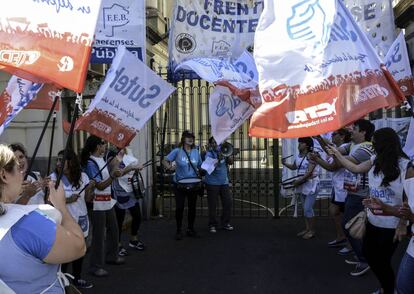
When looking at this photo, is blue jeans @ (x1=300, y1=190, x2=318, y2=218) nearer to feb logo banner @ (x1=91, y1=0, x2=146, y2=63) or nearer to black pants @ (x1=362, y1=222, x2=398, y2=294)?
black pants @ (x1=362, y1=222, x2=398, y2=294)

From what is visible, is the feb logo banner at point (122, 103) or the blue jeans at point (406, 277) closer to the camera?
the blue jeans at point (406, 277)

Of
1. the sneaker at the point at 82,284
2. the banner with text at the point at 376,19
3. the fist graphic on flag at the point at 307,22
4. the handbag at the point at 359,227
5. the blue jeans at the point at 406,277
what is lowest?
the sneaker at the point at 82,284

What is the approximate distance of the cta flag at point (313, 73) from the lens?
3.38 meters

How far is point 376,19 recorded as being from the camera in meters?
8.09

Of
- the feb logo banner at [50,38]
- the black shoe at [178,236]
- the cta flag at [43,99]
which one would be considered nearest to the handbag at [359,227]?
the feb logo banner at [50,38]

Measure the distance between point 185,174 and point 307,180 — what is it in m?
1.96

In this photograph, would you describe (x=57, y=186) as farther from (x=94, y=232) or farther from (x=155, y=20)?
(x=155, y=20)

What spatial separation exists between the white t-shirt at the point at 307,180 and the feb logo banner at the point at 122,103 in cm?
358

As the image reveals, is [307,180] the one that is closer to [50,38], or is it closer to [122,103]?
[122,103]

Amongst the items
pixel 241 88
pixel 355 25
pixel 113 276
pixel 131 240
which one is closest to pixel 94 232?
pixel 113 276

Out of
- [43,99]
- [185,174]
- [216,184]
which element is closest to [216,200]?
[216,184]

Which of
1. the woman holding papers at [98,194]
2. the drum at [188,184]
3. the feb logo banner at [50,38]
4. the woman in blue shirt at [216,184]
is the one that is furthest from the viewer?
the woman in blue shirt at [216,184]

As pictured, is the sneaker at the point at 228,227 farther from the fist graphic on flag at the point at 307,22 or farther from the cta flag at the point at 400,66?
the fist graphic on flag at the point at 307,22

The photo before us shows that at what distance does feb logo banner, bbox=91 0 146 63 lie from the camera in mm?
6648
